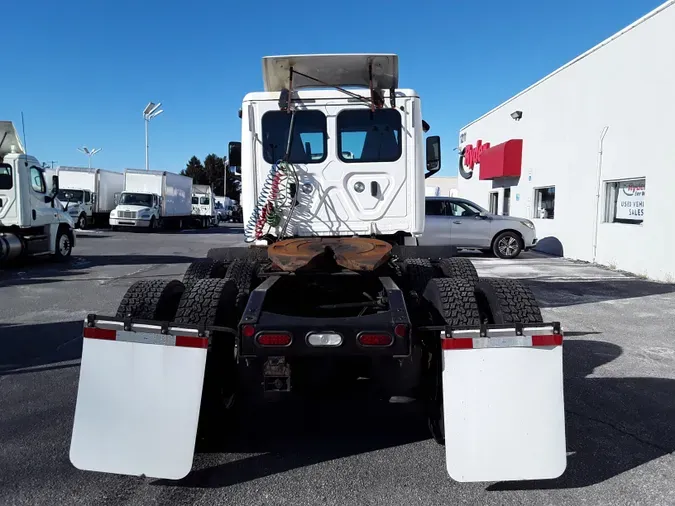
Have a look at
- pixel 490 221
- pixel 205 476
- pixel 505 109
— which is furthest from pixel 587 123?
pixel 205 476

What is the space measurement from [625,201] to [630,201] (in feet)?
0.88

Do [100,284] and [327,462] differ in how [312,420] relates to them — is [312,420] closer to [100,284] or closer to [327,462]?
[327,462]

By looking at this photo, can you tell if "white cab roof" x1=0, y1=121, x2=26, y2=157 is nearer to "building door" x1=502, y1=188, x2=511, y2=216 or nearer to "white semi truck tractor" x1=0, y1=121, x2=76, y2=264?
"white semi truck tractor" x1=0, y1=121, x2=76, y2=264

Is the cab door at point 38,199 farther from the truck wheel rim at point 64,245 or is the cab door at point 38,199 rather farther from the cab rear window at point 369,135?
the cab rear window at point 369,135

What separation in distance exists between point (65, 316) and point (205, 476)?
5463mm

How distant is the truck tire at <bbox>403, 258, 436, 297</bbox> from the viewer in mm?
4603

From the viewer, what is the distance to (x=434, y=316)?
3.64 metres

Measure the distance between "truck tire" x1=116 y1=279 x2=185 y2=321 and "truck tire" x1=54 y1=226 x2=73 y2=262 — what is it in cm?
1218

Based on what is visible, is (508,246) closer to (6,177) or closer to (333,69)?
(333,69)

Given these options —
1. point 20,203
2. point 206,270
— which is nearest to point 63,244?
point 20,203

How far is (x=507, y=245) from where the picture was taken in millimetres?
15828

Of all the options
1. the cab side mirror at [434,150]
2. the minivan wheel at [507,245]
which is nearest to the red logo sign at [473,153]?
the minivan wheel at [507,245]

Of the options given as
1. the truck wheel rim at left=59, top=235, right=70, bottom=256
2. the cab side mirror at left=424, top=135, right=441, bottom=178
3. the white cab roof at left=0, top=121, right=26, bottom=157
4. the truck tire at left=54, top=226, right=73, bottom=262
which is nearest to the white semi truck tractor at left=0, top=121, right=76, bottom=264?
the white cab roof at left=0, top=121, right=26, bottom=157

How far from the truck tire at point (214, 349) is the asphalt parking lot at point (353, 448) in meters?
0.24
